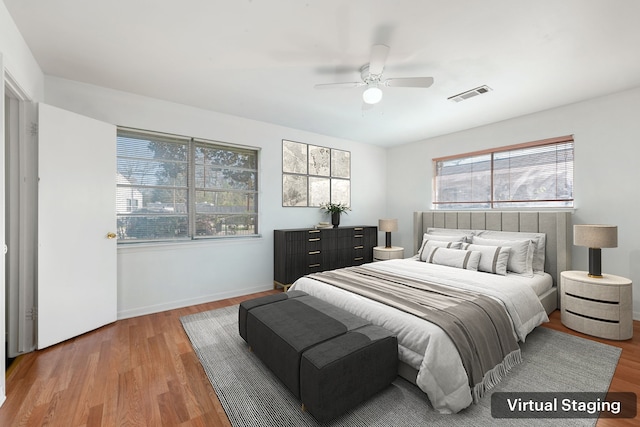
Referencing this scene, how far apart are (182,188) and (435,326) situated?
349cm

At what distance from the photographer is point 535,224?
12.3 feet

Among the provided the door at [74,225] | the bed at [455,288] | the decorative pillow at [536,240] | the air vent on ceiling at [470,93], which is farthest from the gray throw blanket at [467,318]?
the door at [74,225]

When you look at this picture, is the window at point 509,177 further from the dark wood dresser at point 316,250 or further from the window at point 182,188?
the window at point 182,188

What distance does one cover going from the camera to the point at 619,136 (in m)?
3.29

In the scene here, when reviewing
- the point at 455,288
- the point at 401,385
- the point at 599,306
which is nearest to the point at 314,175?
the point at 455,288

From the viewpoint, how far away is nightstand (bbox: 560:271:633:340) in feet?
8.88

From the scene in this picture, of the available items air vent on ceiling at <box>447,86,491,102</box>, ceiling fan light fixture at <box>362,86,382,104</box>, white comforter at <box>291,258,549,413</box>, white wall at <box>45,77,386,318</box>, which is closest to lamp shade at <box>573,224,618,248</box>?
white comforter at <box>291,258,549,413</box>

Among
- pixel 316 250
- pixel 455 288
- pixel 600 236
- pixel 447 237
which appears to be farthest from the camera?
pixel 316 250

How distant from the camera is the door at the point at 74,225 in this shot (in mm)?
2615

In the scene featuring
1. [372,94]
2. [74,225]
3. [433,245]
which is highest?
[372,94]

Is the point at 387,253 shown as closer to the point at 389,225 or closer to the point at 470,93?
the point at 389,225

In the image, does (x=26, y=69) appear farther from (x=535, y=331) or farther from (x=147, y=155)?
(x=535, y=331)

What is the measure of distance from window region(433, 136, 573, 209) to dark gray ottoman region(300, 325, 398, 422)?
138 inches

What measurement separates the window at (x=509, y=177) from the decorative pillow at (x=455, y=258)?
136 cm
